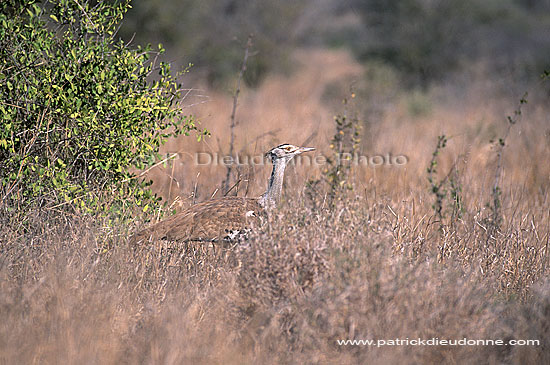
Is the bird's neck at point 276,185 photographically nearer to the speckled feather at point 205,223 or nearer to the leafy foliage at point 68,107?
the speckled feather at point 205,223

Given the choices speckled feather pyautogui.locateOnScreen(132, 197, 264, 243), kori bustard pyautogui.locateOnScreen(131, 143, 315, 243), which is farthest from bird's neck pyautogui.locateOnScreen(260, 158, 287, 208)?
speckled feather pyautogui.locateOnScreen(132, 197, 264, 243)

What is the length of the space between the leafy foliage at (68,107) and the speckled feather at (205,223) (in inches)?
9.7

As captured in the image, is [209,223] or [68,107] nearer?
[68,107]

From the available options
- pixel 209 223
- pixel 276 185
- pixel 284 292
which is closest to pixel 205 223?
pixel 209 223

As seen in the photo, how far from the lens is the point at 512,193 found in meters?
5.18

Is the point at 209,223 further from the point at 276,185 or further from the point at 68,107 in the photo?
the point at 68,107

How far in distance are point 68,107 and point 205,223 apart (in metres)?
1.15

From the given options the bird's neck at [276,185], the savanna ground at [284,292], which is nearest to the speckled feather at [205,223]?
the savanna ground at [284,292]

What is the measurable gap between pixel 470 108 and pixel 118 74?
7.71 meters

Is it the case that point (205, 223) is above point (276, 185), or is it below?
below

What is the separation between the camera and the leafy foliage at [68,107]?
3615mm

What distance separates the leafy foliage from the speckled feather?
25cm

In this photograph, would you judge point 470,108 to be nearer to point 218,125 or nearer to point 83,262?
point 218,125

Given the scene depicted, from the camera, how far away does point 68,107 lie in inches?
145
